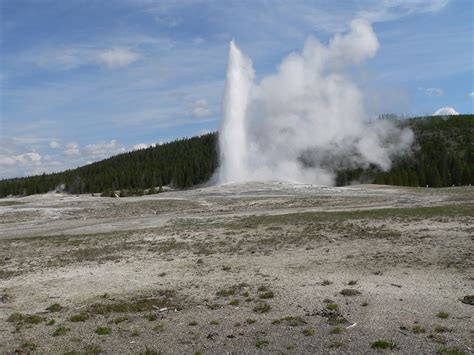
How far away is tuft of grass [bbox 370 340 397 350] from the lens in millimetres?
9281

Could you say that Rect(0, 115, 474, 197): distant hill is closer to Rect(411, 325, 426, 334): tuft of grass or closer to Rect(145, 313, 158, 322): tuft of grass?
Rect(145, 313, 158, 322): tuft of grass

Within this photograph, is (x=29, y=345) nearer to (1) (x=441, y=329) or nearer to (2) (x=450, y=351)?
(2) (x=450, y=351)

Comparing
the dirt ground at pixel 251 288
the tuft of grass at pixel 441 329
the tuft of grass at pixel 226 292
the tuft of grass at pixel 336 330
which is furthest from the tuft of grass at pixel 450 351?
the tuft of grass at pixel 226 292

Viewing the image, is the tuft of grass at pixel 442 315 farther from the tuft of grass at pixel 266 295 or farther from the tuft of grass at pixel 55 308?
the tuft of grass at pixel 55 308

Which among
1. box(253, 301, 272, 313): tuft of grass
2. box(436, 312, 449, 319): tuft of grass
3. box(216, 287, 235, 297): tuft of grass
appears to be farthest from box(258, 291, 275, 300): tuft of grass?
box(436, 312, 449, 319): tuft of grass

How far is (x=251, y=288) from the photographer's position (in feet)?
48.0

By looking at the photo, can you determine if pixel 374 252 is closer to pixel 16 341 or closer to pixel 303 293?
pixel 303 293

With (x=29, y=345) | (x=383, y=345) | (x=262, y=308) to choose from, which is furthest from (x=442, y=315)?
(x=29, y=345)

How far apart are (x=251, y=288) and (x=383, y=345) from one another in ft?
19.4

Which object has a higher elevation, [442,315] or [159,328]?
[442,315]

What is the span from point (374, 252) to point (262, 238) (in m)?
7.19

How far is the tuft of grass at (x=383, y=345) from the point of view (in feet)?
30.5

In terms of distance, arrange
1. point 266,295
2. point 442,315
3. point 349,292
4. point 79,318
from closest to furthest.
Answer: point 442,315 → point 79,318 → point 349,292 → point 266,295

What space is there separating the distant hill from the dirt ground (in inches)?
3004
